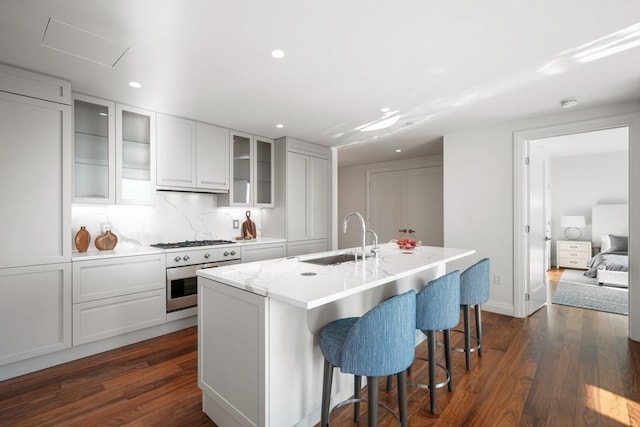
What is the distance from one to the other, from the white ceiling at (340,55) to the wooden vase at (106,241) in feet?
4.32

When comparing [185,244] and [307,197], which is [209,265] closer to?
[185,244]

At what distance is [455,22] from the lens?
1818mm

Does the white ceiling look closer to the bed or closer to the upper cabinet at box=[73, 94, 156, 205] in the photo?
the upper cabinet at box=[73, 94, 156, 205]

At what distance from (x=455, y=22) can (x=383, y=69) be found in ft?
2.16

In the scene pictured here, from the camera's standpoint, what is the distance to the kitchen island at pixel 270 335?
155 centimetres

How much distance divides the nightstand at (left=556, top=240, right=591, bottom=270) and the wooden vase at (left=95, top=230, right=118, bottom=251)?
26.1 ft

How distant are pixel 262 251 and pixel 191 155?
4.69 feet

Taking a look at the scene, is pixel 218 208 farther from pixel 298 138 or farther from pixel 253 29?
pixel 253 29

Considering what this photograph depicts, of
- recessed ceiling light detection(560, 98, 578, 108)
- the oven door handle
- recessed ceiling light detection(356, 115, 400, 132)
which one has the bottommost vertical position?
the oven door handle

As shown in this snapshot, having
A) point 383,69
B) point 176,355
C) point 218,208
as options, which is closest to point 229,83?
point 383,69

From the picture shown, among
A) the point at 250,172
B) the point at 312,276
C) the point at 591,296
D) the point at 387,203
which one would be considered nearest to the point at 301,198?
the point at 250,172

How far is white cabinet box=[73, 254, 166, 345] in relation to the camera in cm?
270

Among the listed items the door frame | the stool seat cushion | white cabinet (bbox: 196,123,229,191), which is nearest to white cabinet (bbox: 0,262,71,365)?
white cabinet (bbox: 196,123,229,191)

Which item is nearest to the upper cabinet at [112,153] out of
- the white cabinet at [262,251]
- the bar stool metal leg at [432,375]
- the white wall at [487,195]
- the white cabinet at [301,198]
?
the white cabinet at [262,251]
